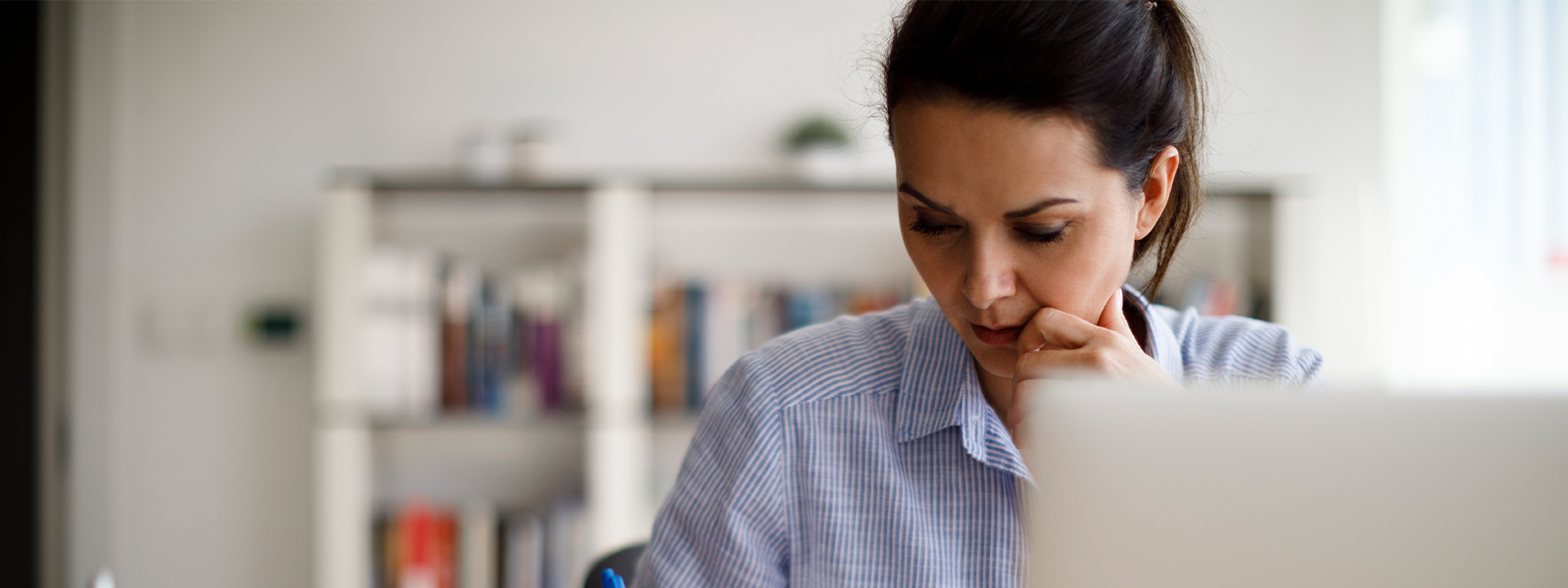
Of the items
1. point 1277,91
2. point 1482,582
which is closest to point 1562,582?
point 1482,582

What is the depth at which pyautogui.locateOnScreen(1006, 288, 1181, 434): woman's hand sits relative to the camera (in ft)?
2.09

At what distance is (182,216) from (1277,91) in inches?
110

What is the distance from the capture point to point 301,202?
2.25 meters

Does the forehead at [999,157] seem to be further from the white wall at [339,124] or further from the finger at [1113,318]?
the white wall at [339,124]

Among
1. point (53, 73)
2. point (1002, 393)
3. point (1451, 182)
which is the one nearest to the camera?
point (1002, 393)

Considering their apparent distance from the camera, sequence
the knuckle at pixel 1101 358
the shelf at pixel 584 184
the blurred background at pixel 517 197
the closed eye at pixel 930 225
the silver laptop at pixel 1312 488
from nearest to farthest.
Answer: the silver laptop at pixel 1312 488 → the knuckle at pixel 1101 358 → the closed eye at pixel 930 225 → the shelf at pixel 584 184 → the blurred background at pixel 517 197

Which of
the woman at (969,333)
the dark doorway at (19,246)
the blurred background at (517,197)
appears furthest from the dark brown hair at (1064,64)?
the dark doorway at (19,246)

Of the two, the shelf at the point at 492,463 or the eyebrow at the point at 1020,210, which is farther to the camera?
the shelf at the point at 492,463

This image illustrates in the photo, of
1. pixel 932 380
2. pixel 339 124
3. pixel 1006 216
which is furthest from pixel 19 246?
pixel 1006 216

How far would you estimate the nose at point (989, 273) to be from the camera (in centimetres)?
71

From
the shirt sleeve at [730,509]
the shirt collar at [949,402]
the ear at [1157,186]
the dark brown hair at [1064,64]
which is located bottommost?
the shirt sleeve at [730,509]

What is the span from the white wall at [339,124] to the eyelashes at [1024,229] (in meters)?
1.52

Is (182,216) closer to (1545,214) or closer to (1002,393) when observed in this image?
(1002,393)

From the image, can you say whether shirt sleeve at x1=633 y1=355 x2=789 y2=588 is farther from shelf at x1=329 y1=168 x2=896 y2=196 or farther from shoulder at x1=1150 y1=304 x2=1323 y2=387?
shelf at x1=329 y1=168 x2=896 y2=196
